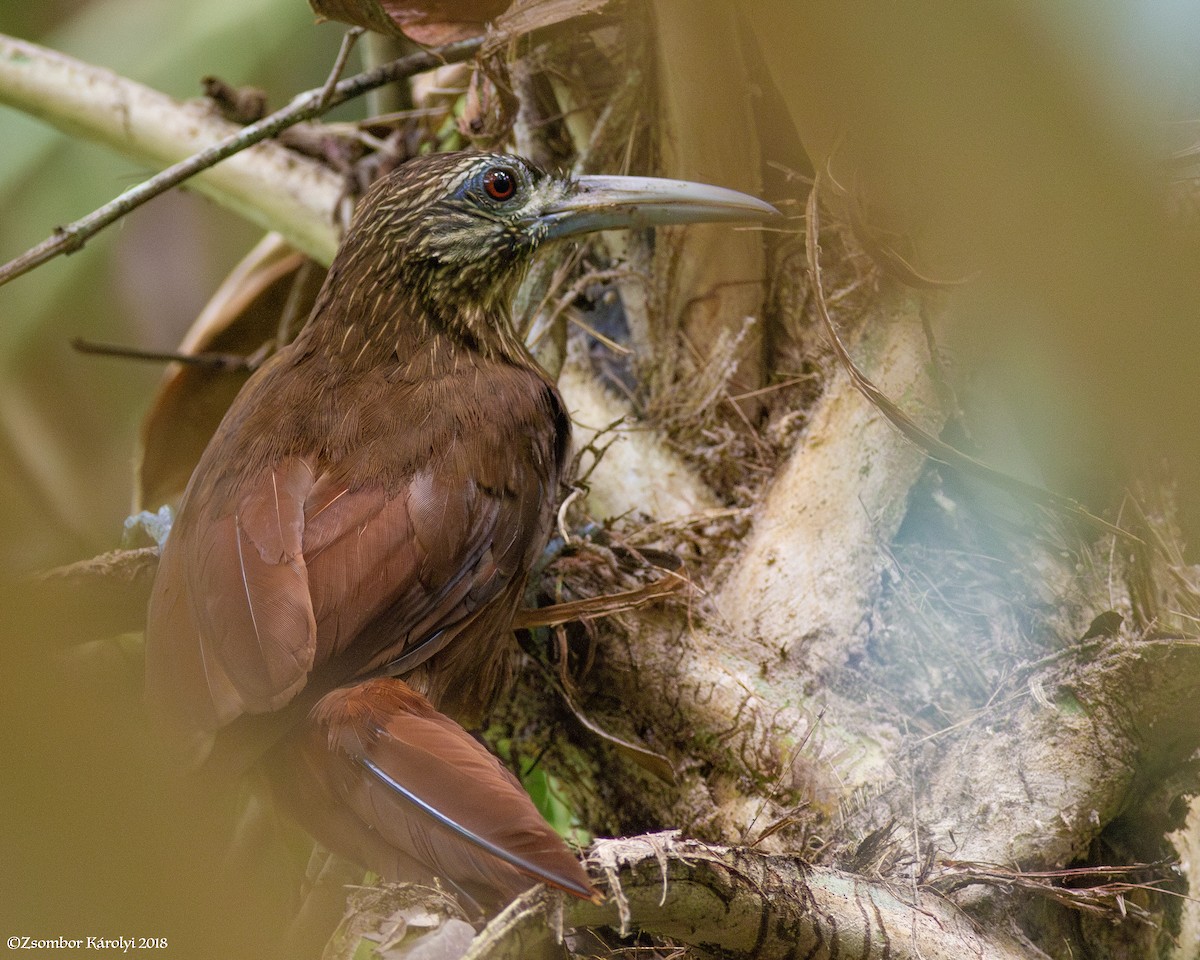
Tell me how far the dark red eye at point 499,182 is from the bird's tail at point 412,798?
1175 mm

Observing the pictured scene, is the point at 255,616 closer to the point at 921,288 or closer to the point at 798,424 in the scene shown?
the point at 798,424

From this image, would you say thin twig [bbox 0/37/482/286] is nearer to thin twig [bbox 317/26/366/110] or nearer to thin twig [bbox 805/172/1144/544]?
thin twig [bbox 317/26/366/110]

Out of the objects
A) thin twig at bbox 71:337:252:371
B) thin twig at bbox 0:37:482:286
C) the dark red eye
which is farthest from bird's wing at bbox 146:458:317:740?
thin twig at bbox 71:337:252:371

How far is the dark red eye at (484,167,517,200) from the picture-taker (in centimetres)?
237

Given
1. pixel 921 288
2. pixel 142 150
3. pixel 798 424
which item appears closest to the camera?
pixel 921 288

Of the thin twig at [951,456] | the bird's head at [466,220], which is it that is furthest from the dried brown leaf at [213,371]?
the thin twig at [951,456]

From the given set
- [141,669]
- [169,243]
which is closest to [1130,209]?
[141,669]

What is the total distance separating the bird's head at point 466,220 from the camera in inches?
93.6

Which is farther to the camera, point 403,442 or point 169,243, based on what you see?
point 169,243

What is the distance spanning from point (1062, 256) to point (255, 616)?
4.44 feet

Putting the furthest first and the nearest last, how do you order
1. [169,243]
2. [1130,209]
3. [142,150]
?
[169,243], [142,150], [1130,209]

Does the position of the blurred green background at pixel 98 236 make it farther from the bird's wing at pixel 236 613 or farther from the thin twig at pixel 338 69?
the bird's wing at pixel 236 613

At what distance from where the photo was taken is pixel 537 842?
1.29 m

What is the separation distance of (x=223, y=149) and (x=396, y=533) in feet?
3.27
